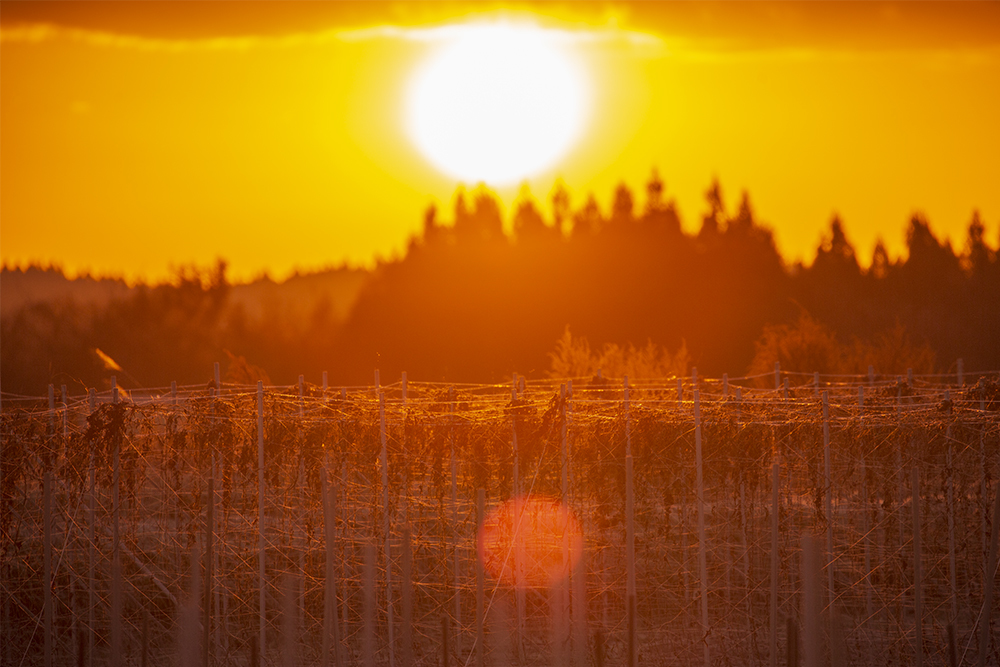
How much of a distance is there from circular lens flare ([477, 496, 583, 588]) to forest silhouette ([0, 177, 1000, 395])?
17.9 m

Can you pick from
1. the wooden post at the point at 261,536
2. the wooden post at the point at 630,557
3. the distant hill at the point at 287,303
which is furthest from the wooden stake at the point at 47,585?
the distant hill at the point at 287,303

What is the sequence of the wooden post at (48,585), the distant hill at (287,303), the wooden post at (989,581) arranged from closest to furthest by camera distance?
1. the wooden post at (989,581)
2. the wooden post at (48,585)
3. the distant hill at (287,303)

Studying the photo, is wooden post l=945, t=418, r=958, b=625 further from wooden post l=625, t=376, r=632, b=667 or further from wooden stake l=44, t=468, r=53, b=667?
wooden stake l=44, t=468, r=53, b=667

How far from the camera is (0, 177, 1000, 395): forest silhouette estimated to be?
34219mm

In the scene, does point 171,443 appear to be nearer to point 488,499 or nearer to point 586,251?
point 488,499

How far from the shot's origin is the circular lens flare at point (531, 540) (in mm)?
12039

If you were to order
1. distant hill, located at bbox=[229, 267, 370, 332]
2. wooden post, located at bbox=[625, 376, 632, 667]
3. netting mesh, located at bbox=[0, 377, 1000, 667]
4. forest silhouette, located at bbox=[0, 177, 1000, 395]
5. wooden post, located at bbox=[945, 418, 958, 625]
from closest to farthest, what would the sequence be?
wooden post, located at bbox=[625, 376, 632, 667] < wooden post, located at bbox=[945, 418, 958, 625] < netting mesh, located at bbox=[0, 377, 1000, 667] < forest silhouette, located at bbox=[0, 177, 1000, 395] < distant hill, located at bbox=[229, 267, 370, 332]

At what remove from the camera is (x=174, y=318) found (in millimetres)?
39250

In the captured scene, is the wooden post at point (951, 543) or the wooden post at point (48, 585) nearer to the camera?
the wooden post at point (48, 585)

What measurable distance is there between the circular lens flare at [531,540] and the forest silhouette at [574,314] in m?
17.9

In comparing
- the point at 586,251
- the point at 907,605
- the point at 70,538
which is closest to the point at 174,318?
the point at 586,251

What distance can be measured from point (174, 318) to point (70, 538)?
2691 centimetres

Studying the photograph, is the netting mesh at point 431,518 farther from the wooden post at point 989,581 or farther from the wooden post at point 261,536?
the wooden post at point 989,581

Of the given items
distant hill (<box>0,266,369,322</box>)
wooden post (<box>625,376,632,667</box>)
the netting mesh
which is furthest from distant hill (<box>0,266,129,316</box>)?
wooden post (<box>625,376,632,667</box>)
